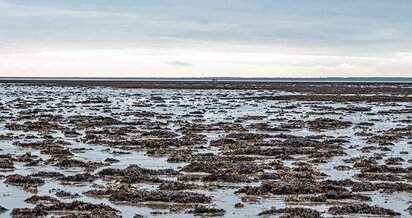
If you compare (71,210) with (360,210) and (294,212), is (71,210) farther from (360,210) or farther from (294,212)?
(360,210)

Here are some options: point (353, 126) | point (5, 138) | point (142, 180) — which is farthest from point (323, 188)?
point (353, 126)

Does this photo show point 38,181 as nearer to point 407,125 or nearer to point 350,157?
point 350,157

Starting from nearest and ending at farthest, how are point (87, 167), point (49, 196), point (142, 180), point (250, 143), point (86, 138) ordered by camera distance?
point (49, 196)
point (142, 180)
point (87, 167)
point (250, 143)
point (86, 138)

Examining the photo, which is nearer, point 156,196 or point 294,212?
point 294,212

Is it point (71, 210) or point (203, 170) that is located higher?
point (71, 210)

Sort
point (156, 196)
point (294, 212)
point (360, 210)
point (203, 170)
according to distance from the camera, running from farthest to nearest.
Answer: point (203, 170) → point (156, 196) → point (360, 210) → point (294, 212)

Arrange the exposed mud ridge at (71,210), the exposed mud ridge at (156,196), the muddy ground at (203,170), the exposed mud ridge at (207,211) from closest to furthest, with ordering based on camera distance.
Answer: the exposed mud ridge at (71,210) < the exposed mud ridge at (207,211) < the muddy ground at (203,170) < the exposed mud ridge at (156,196)

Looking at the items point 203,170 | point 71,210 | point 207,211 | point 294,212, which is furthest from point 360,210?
point 203,170

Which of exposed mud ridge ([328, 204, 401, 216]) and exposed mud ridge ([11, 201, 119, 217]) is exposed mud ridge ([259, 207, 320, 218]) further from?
exposed mud ridge ([11, 201, 119, 217])

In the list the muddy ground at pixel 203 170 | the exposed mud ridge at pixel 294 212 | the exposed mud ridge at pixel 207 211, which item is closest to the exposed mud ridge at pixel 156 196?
the muddy ground at pixel 203 170

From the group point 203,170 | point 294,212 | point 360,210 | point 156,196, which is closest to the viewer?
point 294,212

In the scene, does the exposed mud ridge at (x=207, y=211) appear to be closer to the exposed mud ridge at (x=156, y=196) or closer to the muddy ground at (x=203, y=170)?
the muddy ground at (x=203, y=170)

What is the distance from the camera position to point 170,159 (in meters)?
21.8

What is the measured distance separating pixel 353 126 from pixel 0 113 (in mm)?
23813
